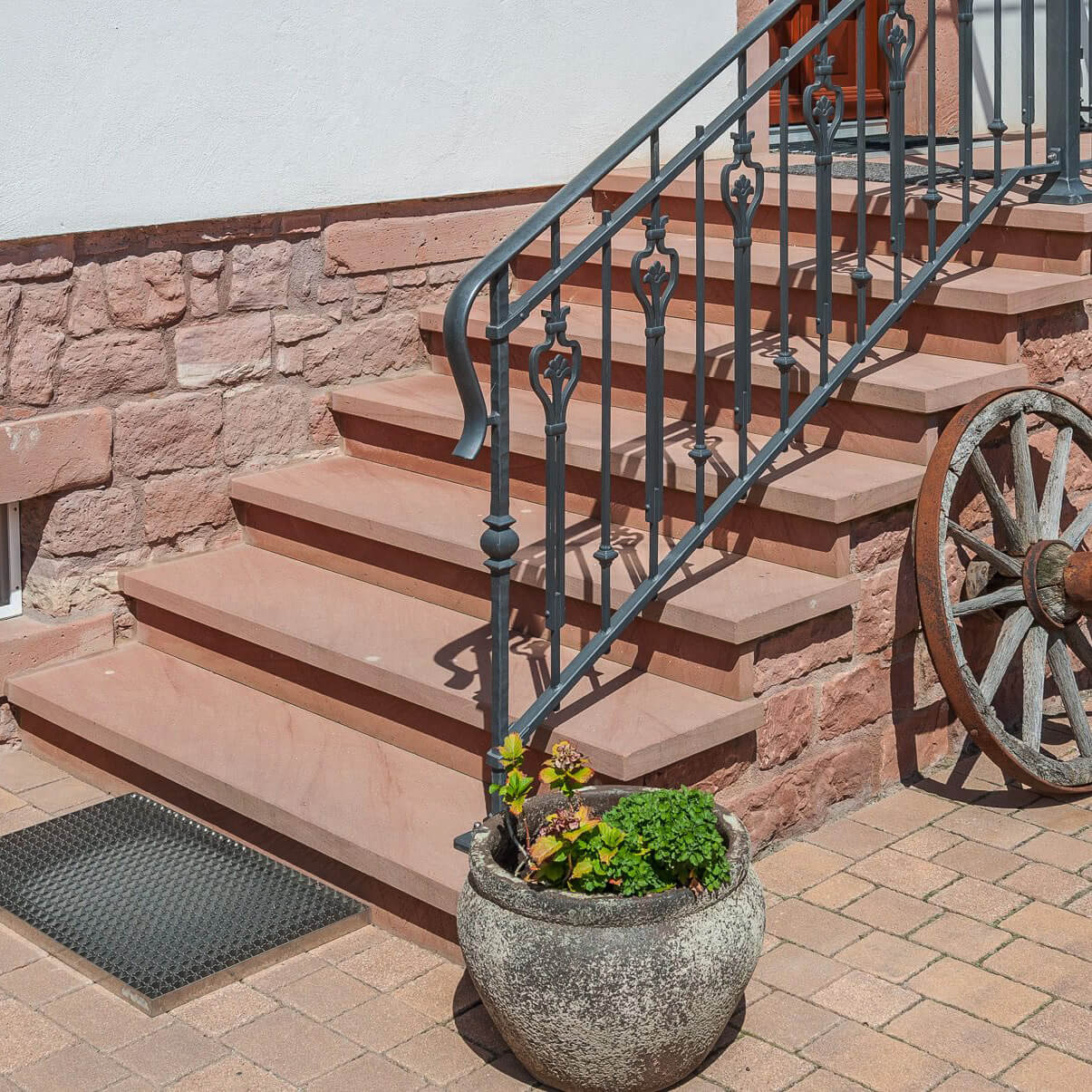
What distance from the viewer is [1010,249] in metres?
4.93

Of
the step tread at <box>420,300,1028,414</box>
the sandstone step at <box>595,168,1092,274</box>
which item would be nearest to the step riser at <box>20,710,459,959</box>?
the step tread at <box>420,300,1028,414</box>

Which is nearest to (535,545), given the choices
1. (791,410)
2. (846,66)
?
(791,410)

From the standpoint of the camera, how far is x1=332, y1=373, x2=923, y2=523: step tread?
427 centimetres

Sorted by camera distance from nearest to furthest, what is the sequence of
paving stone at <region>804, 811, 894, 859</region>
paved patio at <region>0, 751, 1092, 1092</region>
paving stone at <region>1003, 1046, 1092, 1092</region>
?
paving stone at <region>1003, 1046, 1092, 1092</region>, paved patio at <region>0, 751, 1092, 1092</region>, paving stone at <region>804, 811, 894, 859</region>

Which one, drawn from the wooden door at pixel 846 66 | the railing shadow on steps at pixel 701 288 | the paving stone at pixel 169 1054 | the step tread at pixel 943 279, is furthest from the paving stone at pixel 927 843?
the wooden door at pixel 846 66

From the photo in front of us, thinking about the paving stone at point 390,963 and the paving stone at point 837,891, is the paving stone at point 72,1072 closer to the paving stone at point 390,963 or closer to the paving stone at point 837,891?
the paving stone at point 390,963

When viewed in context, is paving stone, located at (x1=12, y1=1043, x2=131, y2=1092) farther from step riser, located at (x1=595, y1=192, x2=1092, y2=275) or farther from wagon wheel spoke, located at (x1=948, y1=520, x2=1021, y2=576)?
step riser, located at (x1=595, y1=192, x2=1092, y2=275)

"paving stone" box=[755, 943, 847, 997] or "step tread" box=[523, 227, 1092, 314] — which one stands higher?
"step tread" box=[523, 227, 1092, 314]

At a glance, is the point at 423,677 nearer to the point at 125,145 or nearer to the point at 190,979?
the point at 190,979

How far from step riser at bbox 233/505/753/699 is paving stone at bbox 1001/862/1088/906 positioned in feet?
2.58

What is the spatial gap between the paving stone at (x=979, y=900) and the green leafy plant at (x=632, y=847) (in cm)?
92

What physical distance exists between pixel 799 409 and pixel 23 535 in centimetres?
229

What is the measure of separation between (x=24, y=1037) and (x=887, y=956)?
1.87 metres

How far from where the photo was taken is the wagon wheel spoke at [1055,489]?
4.61 m
